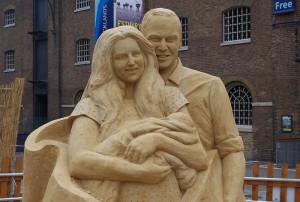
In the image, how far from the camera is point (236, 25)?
19.2 meters

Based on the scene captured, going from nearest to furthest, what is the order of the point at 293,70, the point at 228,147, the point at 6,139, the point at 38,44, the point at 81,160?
the point at 81,160
the point at 228,147
the point at 6,139
the point at 293,70
the point at 38,44

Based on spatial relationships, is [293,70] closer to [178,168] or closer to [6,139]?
[6,139]

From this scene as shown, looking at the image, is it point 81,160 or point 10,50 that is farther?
point 10,50

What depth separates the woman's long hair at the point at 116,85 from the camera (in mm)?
3043

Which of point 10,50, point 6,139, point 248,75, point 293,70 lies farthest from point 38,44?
point 6,139

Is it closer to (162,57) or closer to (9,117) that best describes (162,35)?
(162,57)

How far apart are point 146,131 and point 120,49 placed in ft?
1.79

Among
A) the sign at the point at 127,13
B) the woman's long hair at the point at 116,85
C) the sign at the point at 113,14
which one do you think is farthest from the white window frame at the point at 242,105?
the woman's long hair at the point at 116,85

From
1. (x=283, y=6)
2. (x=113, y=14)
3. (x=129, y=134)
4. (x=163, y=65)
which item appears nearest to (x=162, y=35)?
(x=163, y=65)

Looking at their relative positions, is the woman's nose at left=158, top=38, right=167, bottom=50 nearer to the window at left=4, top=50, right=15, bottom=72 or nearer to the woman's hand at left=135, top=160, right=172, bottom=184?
the woman's hand at left=135, top=160, right=172, bottom=184

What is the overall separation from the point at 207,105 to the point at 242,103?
51.0ft

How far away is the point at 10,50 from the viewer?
99.7 ft

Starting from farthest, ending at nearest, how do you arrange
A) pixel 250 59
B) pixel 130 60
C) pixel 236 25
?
pixel 236 25
pixel 250 59
pixel 130 60

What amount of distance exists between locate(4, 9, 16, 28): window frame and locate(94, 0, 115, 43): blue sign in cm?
1873
